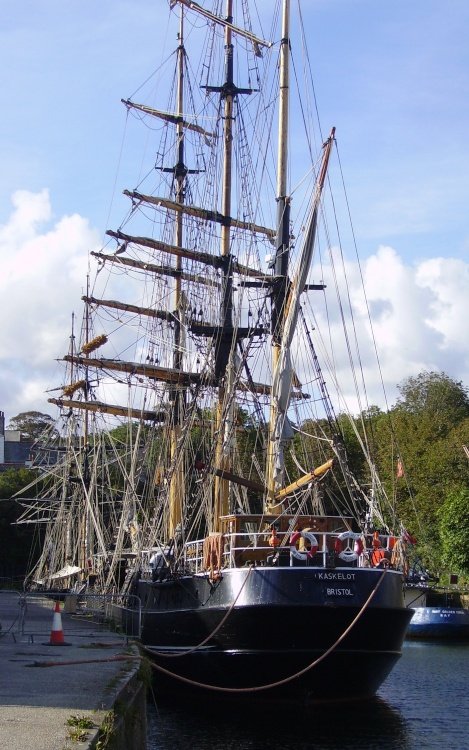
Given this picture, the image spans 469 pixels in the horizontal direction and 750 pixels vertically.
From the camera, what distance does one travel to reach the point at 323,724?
2552 cm

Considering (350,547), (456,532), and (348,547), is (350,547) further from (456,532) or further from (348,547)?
(456,532)

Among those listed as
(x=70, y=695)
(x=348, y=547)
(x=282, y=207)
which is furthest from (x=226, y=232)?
(x=70, y=695)

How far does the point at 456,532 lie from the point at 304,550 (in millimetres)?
38019

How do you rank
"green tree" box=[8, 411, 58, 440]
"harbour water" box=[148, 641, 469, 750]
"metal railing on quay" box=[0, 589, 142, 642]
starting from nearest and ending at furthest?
"harbour water" box=[148, 641, 469, 750], "metal railing on quay" box=[0, 589, 142, 642], "green tree" box=[8, 411, 58, 440]

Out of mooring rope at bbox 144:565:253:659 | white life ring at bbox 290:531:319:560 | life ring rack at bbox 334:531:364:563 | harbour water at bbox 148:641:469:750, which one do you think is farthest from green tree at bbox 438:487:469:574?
white life ring at bbox 290:531:319:560

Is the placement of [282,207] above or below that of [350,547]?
above

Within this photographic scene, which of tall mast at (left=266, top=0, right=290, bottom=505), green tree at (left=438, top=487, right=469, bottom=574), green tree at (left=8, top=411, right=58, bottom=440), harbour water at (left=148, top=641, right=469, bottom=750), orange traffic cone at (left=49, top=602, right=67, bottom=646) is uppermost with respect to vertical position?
green tree at (left=8, top=411, right=58, bottom=440)

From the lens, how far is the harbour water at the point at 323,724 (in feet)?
76.5

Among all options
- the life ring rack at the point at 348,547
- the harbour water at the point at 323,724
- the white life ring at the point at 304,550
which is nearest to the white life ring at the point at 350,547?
the life ring rack at the point at 348,547

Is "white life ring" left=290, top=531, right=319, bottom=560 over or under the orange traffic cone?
over

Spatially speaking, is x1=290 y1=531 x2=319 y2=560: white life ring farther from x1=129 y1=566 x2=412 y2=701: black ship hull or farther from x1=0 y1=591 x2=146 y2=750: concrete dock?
x1=0 y1=591 x2=146 y2=750: concrete dock

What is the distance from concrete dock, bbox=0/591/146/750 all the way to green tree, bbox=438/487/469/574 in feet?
135

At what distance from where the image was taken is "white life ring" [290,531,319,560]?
2686 centimetres

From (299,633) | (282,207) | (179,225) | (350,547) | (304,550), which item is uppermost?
(179,225)
